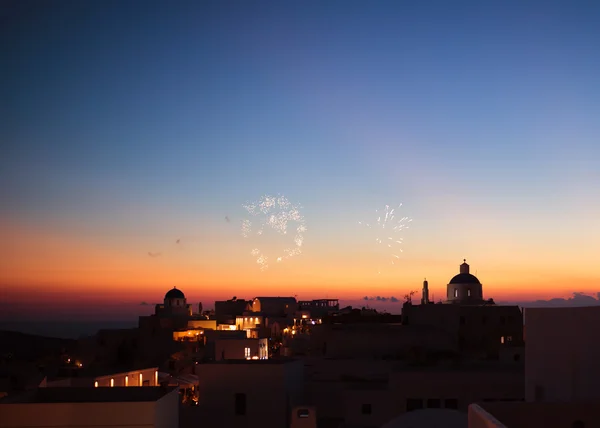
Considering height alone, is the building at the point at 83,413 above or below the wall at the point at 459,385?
above

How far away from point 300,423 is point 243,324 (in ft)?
147

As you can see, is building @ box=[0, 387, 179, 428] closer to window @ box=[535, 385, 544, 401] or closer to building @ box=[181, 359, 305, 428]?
building @ box=[181, 359, 305, 428]

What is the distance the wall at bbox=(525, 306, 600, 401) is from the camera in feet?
38.9

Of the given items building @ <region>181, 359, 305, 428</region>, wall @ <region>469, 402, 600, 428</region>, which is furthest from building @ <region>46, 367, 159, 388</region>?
wall @ <region>469, 402, 600, 428</region>

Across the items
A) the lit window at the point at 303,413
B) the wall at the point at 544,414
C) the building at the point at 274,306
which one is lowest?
the building at the point at 274,306

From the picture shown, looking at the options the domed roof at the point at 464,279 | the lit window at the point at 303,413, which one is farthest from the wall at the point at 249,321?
the lit window at the point at 303,413

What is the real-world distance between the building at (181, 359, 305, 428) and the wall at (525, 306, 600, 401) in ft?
37.8

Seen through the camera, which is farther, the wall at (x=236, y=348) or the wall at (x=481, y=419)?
the wall at (x=236, y=348)

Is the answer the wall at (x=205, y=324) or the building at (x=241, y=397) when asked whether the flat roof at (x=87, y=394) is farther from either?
the wall at (x=205, y=324)

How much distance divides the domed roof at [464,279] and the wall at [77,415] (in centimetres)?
3317

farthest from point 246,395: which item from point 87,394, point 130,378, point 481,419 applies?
point 481,419

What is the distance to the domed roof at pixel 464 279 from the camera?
149 feet

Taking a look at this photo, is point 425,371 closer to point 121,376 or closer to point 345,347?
point 345,347

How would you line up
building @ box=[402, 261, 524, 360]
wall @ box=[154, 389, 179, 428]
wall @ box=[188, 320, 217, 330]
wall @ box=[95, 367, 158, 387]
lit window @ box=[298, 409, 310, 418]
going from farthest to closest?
wall @ box=[188, 320, 217, 330] → building @ box=[402, 261, 524, 360] → wall @ box=[95, 367, 158, 387] → lit window @ box=[298, 409, 310, 418] → wall @ box=[154, 389, 179, 428]
